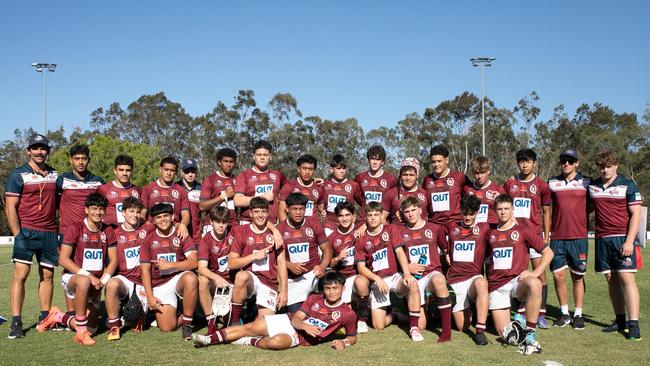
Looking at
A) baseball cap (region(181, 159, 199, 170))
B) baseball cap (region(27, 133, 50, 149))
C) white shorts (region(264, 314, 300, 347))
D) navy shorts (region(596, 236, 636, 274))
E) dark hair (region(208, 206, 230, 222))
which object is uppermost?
baseball cap (region(27, 133, 50, 149))

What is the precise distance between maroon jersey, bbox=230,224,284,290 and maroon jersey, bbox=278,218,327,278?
0.28 meters

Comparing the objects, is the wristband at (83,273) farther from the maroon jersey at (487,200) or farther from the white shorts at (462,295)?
the maroon jersey at (487,200)

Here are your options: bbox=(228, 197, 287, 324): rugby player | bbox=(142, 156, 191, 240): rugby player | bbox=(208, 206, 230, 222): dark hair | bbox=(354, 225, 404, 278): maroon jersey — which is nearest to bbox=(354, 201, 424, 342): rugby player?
bbox=(354, 225, 404, 278): maroon jersey

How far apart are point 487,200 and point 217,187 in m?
3.58

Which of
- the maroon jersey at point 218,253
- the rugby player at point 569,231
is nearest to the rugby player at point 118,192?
the maroon jersey at point 218,253

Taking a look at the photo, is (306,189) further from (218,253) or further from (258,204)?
(218,253)

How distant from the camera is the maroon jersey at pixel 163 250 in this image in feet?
21.0

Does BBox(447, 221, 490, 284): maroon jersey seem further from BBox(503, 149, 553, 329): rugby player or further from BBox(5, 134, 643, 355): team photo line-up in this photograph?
BBox(503, 149, 553, 329): rugby player

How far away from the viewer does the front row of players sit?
607 cm

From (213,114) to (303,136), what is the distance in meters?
7.60

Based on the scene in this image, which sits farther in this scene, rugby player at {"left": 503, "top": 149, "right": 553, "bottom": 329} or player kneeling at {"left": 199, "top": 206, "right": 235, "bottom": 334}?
rugby player at {"left": 503, "top": 149, "right": 553, "bottom": 329}

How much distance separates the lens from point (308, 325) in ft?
18.4

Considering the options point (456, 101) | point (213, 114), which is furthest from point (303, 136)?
point (456, 101)

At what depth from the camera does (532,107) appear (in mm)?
46219
